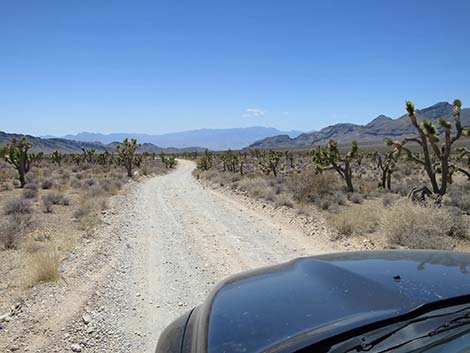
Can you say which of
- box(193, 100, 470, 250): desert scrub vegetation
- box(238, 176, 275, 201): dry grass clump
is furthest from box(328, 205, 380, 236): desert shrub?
box(238, 176, 275, 201): dry grass clump

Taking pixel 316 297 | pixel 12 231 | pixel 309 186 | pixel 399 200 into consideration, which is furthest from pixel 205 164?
pixel 316 297

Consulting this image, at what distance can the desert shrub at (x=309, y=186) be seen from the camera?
15.0m

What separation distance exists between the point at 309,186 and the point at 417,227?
719cm

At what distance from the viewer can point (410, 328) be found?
1.74 m

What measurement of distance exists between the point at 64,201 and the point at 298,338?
49.9ft

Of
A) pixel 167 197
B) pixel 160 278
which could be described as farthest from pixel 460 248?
pixel 167 197

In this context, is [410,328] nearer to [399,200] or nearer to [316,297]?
[316,297]

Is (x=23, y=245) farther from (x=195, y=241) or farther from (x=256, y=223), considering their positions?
(x=256, y=223)

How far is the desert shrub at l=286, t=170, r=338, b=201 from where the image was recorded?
589 inches

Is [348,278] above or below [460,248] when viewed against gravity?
above

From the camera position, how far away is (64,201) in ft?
49.8

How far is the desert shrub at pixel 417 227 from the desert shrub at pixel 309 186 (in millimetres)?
5651

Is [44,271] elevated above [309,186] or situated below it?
below

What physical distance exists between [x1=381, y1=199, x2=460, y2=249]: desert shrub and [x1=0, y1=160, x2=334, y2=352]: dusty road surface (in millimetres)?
1462
